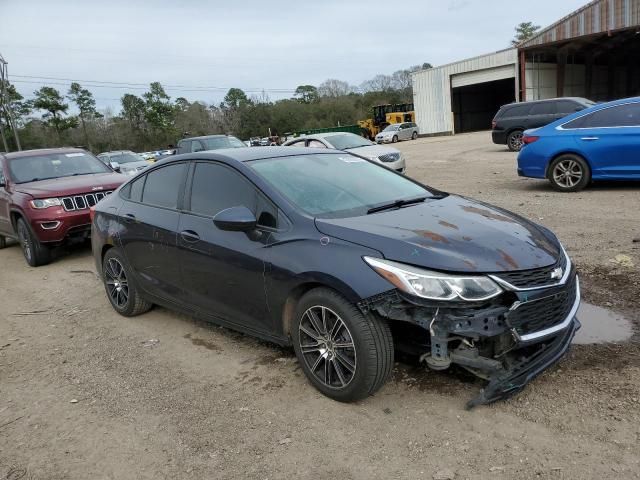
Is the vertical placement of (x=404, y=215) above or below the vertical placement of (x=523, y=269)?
above

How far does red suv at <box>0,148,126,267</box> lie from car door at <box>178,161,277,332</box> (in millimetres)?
4213

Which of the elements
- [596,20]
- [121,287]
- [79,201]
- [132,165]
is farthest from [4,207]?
[596,20]

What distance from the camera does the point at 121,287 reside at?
17.7ft

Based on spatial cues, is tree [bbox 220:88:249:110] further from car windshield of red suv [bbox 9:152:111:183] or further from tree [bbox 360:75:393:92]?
car windshield of red suv [bbox 9:152:111:183]

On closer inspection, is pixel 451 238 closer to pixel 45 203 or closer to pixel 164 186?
pixel 164 186

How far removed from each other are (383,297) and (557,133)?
793cm

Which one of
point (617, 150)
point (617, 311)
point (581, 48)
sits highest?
point (581, 48)

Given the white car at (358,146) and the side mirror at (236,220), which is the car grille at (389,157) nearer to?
the white car at (358,146)

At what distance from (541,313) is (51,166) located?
8.40m

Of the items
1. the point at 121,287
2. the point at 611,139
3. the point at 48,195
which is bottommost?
the point at 121,287

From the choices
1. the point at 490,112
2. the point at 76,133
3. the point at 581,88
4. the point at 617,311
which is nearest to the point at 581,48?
the point at 581,88

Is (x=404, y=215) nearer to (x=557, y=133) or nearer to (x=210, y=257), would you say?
(x=210, y=257)

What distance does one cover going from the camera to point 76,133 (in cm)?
7650

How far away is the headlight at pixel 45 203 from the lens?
25.4 ft
